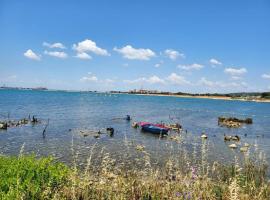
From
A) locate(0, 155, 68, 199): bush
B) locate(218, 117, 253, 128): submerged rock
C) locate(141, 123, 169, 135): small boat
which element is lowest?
locate(218, 117, 253, 128): submerged rock

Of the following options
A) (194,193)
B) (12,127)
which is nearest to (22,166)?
(194,193)

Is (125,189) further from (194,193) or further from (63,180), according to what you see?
(63,180)

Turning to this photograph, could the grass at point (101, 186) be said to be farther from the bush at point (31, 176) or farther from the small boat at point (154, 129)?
the small boat at point (154, 129)

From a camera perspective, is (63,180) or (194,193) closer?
(194,193)

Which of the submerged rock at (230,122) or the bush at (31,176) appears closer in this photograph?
the bush at (31,176)

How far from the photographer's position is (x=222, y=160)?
2928cm

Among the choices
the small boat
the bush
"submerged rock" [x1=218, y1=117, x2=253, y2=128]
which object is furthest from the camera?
"submerged rock" [x1=218, y1=117, x2=253, y2=128]

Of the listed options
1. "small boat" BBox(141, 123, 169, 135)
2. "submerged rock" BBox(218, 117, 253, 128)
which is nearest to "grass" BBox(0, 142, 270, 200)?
"small boat" BBox(141, 123, 169, 135)

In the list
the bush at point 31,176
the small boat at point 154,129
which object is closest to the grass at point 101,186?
the bush at point 31,176

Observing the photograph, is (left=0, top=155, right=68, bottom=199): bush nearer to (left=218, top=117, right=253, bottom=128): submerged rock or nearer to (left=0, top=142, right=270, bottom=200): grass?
(left=0, top=142, right=270, bottom=200): grass

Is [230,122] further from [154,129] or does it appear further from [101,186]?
[101,186]

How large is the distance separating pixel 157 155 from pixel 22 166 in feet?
66.6

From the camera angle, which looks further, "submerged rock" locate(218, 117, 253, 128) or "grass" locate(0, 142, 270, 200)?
"submerged rock" locate(218, 117, 253, 128)

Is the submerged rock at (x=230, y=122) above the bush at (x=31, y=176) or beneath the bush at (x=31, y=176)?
beneath
